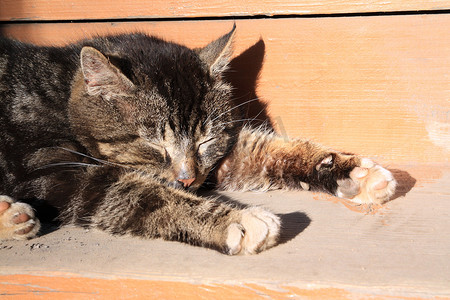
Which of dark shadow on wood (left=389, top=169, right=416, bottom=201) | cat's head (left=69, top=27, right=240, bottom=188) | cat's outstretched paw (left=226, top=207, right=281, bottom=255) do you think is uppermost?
cat's head (left=69, top=27, right=240, bottom=188)

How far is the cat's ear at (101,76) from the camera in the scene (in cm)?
151

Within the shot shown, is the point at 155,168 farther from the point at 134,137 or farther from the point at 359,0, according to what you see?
the point at 359,0

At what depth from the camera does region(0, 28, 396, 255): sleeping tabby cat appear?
1.49m

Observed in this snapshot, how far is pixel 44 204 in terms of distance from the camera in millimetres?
1573

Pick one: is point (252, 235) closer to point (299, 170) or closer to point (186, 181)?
point (186, 181)

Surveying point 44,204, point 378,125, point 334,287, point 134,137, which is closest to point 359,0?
point 378,125

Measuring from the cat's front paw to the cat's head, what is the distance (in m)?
0.55

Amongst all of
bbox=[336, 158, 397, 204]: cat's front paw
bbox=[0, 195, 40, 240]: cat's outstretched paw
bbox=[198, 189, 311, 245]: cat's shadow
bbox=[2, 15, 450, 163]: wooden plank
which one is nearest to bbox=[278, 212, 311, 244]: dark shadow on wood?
bbox=[198, 189, 311, 245]: cat's shadow

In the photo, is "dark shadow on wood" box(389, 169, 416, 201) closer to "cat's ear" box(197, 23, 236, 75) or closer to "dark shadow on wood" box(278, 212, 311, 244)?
"dark shadow on wood" box(278, 212, 311, 244)

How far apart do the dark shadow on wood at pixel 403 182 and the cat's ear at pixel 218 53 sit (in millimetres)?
906

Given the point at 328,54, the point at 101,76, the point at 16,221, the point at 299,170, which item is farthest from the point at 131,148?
the point at 328,54

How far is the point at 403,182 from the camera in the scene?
1.94 metres

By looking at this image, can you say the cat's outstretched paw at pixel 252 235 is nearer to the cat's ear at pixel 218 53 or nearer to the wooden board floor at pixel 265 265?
the wooden board floor at pixel 265 265

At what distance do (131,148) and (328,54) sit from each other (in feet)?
Answer: 3.39
